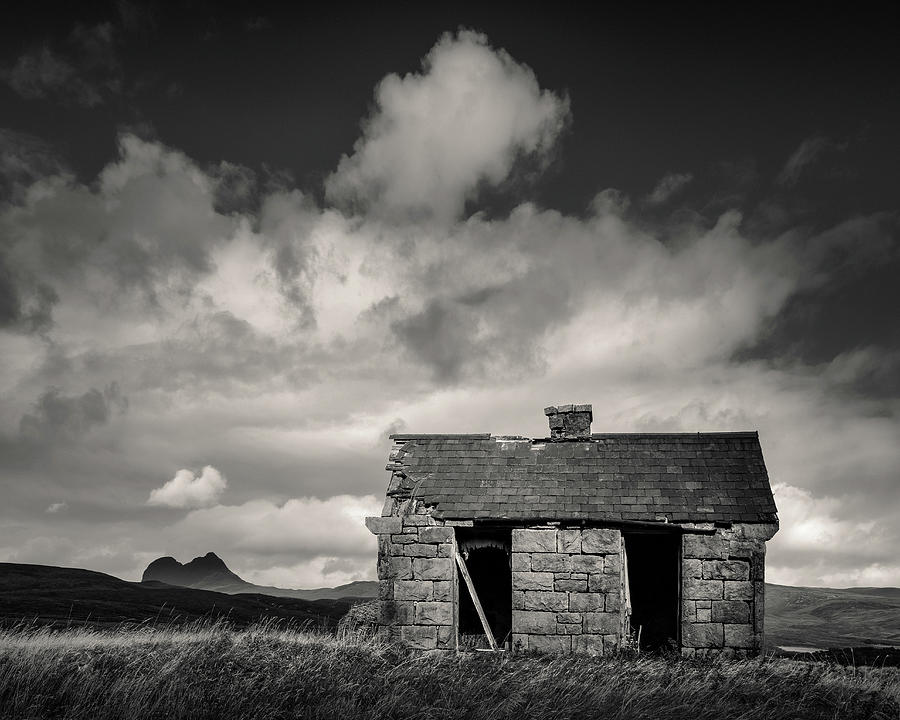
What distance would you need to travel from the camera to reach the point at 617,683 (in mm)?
8758

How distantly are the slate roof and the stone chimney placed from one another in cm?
20

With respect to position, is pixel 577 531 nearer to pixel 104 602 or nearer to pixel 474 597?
pixel 474 597

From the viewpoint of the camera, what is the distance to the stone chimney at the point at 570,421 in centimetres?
1570

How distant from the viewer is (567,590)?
13.0 meters

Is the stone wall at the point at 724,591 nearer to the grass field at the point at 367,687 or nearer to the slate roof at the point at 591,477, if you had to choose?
the slate roof at the point at 591,477


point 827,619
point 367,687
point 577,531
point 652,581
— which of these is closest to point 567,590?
point 577,531

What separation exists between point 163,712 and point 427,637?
716cm

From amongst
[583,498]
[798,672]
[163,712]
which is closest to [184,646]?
[163,712]

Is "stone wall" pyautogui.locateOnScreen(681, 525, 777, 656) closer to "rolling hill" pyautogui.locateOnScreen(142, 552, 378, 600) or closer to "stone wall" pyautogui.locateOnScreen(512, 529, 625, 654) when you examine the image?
"stone wall" pyautogui.locateOnScreen(512, 529, 625, 654)

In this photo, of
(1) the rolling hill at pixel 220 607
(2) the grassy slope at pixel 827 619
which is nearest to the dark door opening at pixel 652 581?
(1) the rolling hill at pixel 220 607

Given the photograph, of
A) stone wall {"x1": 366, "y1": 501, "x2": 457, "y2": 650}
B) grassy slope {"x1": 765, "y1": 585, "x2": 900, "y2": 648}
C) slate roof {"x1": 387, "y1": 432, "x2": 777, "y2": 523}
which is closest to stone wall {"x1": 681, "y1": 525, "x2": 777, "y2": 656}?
slate roof {"x1": 387, "y1": 432, "x2": 777, "y2": 523}

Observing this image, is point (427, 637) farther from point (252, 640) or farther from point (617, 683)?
point (617, 683)

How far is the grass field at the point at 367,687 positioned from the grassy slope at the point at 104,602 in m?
14.5

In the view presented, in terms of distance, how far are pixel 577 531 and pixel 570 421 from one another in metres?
3.13
